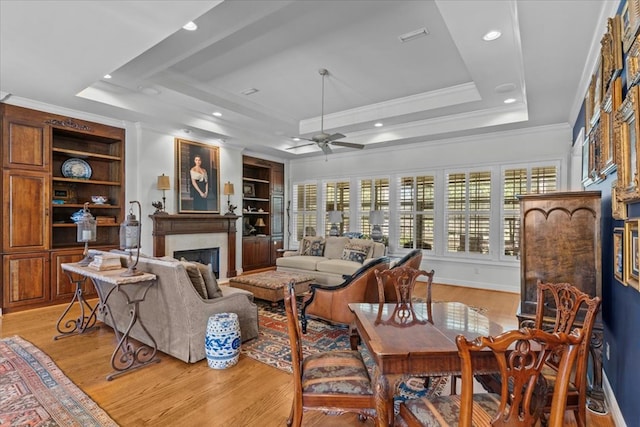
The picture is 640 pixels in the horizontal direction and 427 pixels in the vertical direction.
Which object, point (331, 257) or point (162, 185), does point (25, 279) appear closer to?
point (162, 185)

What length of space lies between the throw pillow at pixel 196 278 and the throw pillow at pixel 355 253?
118 inches

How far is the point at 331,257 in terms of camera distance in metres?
6.25

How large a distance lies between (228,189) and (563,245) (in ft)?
19.3

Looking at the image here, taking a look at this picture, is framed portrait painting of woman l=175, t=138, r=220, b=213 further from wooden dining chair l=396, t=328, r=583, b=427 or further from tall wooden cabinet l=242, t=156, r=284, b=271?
wooden dining chair l=396, t=328, r=583, b=427

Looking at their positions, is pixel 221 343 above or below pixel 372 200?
below

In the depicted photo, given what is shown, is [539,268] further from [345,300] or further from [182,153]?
[182,153]

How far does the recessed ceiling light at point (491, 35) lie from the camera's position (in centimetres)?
293

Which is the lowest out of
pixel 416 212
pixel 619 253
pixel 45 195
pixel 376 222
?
pixel 619 253

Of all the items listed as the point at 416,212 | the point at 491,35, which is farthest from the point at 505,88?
the point at 416,212

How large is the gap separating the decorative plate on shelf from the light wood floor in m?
2.66

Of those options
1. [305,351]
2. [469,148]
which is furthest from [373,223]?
[305,351]

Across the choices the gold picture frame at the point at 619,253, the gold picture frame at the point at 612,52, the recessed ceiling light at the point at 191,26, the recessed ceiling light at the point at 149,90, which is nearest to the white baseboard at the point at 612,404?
the gold picture frame at the point at 619,253

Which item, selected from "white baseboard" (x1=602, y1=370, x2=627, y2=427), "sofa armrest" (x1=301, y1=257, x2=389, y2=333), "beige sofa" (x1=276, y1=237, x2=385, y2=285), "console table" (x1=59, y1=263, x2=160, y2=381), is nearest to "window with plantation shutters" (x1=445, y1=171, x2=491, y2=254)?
"beige sofa" (x1=276, y1=237, x2=385, y2=285)

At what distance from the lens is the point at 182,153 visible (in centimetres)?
632
